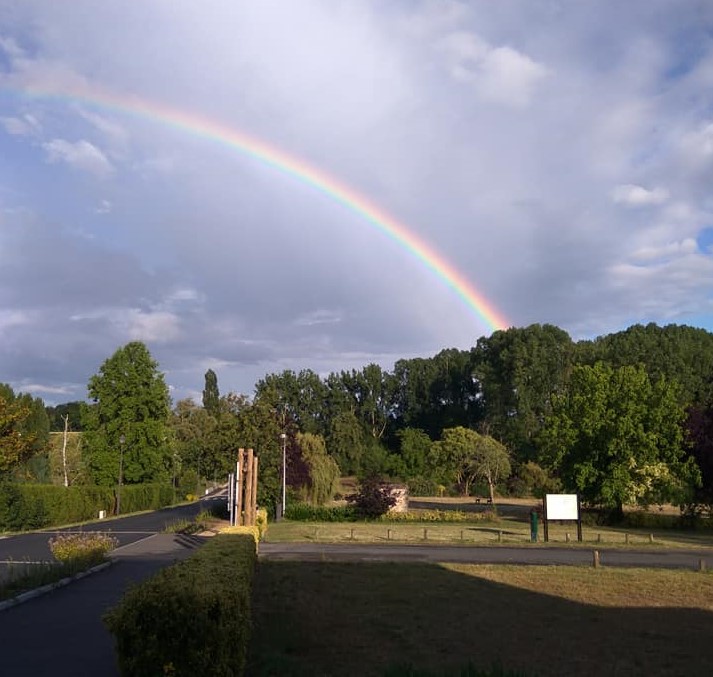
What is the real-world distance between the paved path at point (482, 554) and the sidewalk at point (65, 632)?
8.05 metres

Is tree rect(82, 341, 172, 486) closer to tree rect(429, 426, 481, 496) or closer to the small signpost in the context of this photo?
tree rect(429, 426, 481, 496)

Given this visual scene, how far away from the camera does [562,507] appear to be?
29.8 meters

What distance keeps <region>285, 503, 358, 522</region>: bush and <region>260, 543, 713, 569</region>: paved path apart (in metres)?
16.9

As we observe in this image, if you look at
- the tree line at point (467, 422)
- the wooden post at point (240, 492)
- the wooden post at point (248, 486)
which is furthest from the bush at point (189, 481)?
the wooden post at point (248, 486)

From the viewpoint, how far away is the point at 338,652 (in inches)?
376

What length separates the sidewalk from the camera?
779 cm

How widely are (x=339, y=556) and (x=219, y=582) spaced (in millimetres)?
16745

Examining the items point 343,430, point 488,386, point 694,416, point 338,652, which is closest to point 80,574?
point 338,652

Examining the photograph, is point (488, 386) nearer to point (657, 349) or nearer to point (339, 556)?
point (657, 349)

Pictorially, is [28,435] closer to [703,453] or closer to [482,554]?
[482,554]

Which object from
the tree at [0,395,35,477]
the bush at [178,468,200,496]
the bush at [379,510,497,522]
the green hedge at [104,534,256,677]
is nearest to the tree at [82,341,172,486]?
the tree at [0,395,35,477]

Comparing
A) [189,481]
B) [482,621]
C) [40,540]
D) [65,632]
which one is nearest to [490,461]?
[189,481]

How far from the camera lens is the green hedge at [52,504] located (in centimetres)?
3409

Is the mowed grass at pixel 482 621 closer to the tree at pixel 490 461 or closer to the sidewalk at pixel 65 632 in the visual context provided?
the sidewalk at pixel 65 632
